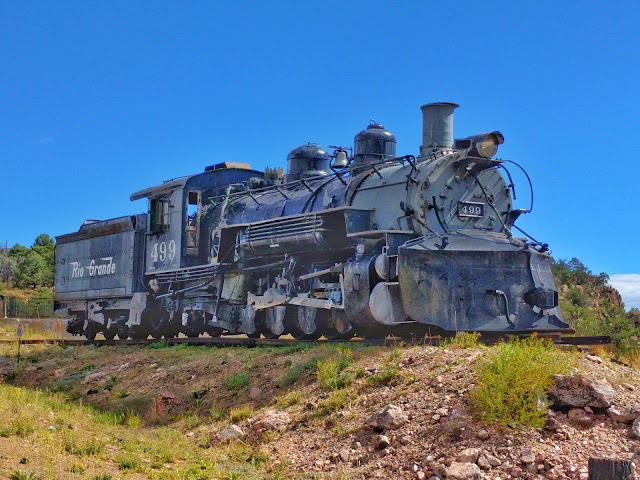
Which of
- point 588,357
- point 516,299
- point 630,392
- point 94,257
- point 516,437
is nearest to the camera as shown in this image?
point 516,437

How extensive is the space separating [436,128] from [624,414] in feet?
26.6

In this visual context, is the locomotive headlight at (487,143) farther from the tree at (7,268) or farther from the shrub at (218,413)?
the tree at (7,268)

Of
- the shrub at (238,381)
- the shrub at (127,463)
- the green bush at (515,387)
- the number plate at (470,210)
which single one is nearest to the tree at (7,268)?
the shrub at (238,381)

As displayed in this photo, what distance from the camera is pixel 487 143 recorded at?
1412cm

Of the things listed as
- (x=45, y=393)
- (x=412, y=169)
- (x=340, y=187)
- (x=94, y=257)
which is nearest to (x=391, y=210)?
(x=412, y=169)

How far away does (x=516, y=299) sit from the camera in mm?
13031

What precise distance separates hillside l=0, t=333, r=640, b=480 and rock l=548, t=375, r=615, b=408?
9 centimetres

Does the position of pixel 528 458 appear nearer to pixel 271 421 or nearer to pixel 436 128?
pixel 271 421

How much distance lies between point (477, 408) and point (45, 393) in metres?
9.93

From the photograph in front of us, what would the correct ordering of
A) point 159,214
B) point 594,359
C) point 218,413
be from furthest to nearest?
point 159,214 → point 218,413 → point 594,359

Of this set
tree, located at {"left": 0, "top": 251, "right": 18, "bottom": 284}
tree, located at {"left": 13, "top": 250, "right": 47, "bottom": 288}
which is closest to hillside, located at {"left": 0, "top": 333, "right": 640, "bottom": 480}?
tree, located at {"left": 13, "top": 250, "right": 47, "bottom": 288}

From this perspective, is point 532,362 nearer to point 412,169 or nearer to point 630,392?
point 630,392

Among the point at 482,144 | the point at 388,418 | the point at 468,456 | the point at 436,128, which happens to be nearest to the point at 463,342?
the point at 388,418

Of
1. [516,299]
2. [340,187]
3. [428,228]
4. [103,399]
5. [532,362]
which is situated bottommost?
[103,399]
